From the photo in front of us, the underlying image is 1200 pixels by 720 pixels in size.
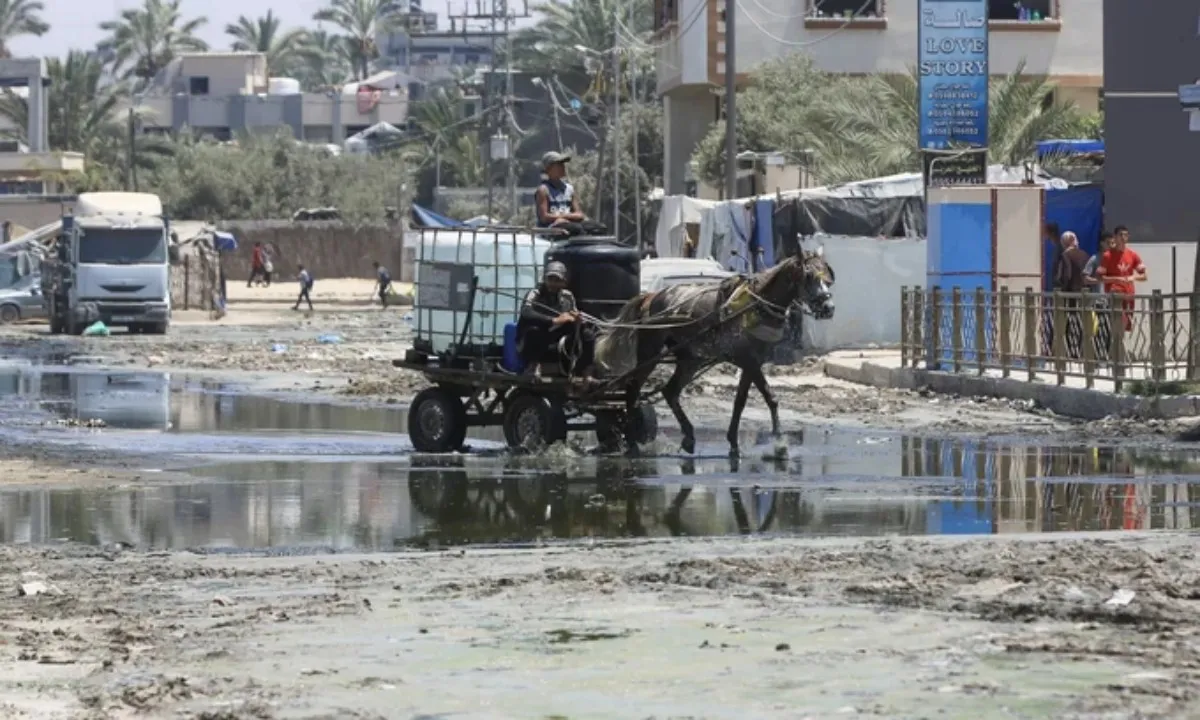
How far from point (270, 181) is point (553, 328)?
3333 inches

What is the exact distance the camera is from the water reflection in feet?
41.7

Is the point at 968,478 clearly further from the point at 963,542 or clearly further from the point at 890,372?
the point at 890,372

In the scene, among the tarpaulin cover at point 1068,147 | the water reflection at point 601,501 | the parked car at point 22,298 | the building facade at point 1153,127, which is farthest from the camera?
the parked car at point 22,298

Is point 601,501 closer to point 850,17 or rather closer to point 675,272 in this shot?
point 675,272

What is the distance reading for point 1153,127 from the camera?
2728 centimetres

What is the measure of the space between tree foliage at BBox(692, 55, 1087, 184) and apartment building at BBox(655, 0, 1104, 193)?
2887 millimetres

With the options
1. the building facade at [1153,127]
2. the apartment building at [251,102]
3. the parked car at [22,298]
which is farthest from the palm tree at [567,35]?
the building facade at [1153,127]

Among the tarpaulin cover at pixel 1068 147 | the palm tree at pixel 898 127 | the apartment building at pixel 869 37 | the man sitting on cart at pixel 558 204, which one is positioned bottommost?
the man sitting on cart at pixel 558 204

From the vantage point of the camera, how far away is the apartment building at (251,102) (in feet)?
406

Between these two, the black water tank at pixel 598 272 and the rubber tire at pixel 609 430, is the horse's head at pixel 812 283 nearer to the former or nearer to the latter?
the black water tank at pixel 598 272

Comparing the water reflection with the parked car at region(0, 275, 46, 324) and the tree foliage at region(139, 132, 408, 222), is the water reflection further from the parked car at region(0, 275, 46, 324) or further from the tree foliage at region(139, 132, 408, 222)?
the tree foliage at region(139, 132, 408, 222)

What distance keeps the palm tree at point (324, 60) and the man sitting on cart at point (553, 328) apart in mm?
119187

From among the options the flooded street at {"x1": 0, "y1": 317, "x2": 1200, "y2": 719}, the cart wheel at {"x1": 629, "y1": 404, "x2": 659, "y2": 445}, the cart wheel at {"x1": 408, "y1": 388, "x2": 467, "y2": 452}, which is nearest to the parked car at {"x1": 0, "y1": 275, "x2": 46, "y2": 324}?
the flooded street at {"x1": 0, "y1": 317, "x2": 1200, "y2": 719}

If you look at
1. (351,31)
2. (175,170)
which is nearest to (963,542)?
(175,170)
